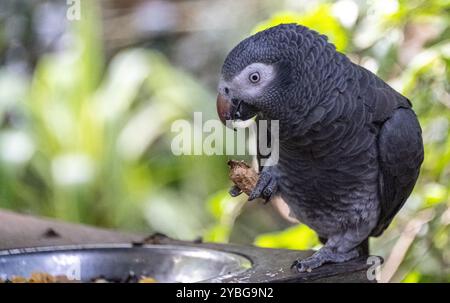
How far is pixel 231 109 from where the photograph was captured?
123 centimetres

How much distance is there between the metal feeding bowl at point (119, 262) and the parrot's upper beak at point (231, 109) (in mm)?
257

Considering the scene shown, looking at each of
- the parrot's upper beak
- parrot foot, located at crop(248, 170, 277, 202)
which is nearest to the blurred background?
parrot foot, located at crop(248, 170, 277, 202)

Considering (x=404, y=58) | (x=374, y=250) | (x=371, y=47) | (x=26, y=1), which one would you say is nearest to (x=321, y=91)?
(x=371, y=47)

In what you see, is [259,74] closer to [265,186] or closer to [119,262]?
[265,186]

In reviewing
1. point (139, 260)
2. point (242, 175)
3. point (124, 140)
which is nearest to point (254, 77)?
point (242, 175)

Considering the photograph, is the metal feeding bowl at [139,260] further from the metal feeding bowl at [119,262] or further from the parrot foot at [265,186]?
the parrot foot at [265,186]

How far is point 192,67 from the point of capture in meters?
3.83

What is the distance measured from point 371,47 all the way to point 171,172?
1.51m

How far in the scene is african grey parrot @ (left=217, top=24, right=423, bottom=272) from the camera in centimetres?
121

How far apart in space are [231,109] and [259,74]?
8 cm

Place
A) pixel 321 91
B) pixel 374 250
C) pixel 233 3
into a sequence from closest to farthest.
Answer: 1. pixel 321 91
2. pixel 374 250
3. pixel 233 3

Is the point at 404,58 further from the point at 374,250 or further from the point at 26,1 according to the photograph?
the point at 26,1

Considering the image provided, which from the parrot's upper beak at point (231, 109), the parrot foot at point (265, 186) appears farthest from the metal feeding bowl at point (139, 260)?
the parrot's upper beak at point (231, 109)

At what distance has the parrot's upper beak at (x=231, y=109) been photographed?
4.01ft
